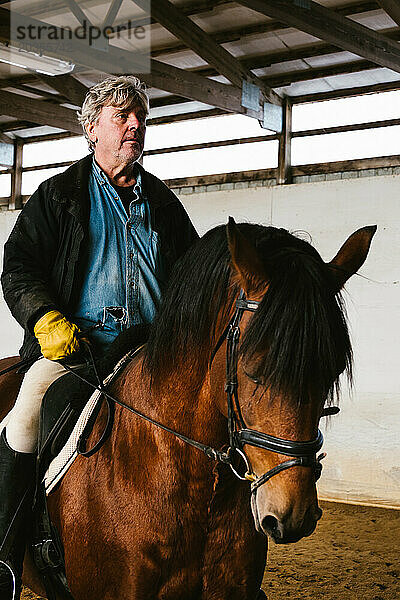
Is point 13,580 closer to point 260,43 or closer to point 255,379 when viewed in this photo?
point 255,379

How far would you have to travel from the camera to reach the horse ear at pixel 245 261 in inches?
60.7

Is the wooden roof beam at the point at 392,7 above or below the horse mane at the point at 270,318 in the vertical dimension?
above

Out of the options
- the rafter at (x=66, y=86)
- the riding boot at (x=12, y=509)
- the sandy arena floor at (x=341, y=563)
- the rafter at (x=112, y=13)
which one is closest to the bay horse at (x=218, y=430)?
the riding boot at (x=12, y=509)

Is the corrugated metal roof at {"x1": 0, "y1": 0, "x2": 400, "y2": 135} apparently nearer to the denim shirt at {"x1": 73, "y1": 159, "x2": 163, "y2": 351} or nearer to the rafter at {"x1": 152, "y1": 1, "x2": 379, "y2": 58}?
the rafter at {"x1": 152, "y1": 1, "x2": 379, "y2": 58}

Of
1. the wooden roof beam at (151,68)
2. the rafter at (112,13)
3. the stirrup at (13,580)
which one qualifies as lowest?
the stirrup at (13,580)

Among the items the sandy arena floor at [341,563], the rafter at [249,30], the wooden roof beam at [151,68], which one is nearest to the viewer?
the sandy arena floor at [341,563]

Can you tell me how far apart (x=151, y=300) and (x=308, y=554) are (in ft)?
9.96

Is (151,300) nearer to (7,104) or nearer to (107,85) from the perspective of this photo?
(107,85)

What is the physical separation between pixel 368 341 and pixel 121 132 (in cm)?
436

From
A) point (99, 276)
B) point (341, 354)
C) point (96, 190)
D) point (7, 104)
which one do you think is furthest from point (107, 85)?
point (7, 104)

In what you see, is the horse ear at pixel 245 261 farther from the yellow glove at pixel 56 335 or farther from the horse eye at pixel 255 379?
the yellow glove at pixel 56 335

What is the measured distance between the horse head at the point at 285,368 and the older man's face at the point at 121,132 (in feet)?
2.65

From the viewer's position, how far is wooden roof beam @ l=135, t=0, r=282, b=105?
17.9ft

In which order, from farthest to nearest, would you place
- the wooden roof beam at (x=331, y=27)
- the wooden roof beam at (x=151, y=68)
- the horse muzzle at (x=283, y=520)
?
the wooden roof beam at (x=151, y=68) < the wooden roof beam at (x=331, y=27) < the horse muzzle at (x=283, y=520)
